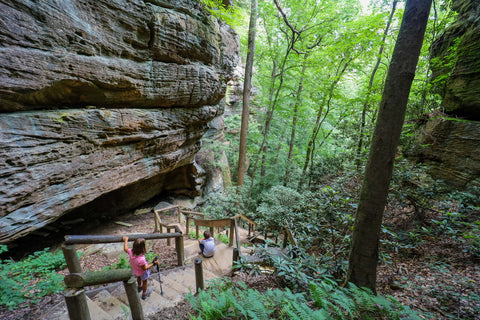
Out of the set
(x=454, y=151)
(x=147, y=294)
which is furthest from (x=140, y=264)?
(x=454, y=151)

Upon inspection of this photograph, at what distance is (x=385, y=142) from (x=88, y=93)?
629 cm

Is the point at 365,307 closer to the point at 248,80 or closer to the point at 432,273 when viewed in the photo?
the point at 432,273

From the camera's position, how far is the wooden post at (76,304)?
176 cm

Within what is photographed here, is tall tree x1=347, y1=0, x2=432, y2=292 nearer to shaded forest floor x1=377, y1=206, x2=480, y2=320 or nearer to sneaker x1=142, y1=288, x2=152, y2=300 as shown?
shaded forest floor x1=377, y1=206, x2=480, y2=320

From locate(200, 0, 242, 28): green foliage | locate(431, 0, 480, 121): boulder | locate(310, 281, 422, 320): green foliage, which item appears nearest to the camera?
locate(310, 281, 422, 320): green foliage

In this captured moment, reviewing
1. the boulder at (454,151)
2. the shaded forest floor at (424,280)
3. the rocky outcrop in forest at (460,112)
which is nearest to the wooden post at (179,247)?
the shaded forest floor at (424,280)

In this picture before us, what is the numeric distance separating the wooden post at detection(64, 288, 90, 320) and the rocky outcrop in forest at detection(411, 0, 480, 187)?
8.08 meters

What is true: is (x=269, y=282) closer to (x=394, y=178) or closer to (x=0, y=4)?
(x=394, y=178)

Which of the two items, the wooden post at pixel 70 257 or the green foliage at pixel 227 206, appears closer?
the wooden post at pixel 70 257

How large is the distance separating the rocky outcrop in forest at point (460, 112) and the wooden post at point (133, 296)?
25.2 ft

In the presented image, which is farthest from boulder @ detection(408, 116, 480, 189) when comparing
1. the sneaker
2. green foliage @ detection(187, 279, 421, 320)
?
the sneaker

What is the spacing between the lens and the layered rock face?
3576 millimetres

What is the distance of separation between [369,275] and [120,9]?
7555 mm

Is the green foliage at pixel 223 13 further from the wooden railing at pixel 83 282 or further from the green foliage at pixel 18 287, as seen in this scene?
the green foliage at pixel 18 287
